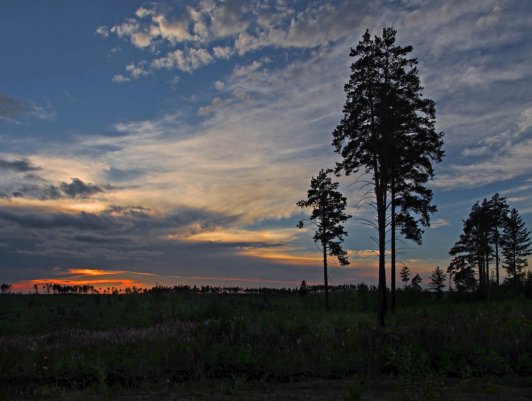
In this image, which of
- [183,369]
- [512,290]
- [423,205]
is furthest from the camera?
[512,290]

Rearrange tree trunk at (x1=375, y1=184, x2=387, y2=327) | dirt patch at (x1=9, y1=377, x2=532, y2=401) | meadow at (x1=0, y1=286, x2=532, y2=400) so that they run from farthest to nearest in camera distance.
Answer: tree trunk at (x1=375, y1=184, x2=387, y2=327), meadow at (x1=0, y1=286, x2=532, y2=400), dirt patch at (x1=9, y1=377, x2=532, y2=401)

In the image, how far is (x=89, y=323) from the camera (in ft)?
80.0

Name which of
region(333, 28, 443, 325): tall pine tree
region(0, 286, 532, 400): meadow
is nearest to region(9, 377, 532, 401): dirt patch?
region(0, 286, 532, 400): meadow

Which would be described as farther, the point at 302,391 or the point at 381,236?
the point at 381,236

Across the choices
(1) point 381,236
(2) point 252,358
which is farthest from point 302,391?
(1) point 381,236

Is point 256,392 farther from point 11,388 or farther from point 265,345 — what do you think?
point 11,388

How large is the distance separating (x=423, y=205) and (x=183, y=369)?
21256 mm

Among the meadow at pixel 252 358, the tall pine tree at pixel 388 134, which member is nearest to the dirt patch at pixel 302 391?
the meadow at pixel 252 358

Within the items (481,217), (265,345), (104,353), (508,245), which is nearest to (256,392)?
(265,345)

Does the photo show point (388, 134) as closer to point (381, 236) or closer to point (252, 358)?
point (381, 236)

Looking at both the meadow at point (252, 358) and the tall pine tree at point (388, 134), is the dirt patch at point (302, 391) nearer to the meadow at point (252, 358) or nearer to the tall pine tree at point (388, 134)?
the meadow at point (252, 358)

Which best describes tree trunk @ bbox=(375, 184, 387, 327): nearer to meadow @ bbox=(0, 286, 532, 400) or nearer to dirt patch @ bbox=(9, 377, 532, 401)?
meadow @ bbox=(0, 286, 532, 400)

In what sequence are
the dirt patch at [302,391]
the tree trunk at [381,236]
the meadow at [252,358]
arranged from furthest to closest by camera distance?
1. the tree trunk at [381,236]
2. the meadow at [252,358]
3. the dirt patch at [302,391]

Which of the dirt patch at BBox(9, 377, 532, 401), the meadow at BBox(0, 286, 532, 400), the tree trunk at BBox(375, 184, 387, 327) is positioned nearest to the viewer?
the dirt patch at BBox(9, 377, 532, 401)
